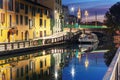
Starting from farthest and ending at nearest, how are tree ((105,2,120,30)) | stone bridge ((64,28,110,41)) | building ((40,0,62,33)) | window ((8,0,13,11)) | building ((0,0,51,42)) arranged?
1. tree ((105,2,120,30))
2. stone bridge ((64,28,110,41))
3. building ((40,0,62,33))
4. window ((8,0,13,11))
5. building ((0,0,51,42))

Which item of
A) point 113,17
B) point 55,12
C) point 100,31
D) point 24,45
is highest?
point 55,12

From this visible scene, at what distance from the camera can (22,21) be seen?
63.8 m

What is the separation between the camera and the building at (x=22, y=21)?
5343cm

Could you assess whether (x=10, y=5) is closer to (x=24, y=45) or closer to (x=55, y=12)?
(x=24, y=45)

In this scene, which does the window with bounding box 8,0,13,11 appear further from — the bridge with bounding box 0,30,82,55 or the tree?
the tree

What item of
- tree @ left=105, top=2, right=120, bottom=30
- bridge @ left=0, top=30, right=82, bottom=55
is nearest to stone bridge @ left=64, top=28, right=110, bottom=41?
tree @ left=105, top=2, right=120, bottom=30

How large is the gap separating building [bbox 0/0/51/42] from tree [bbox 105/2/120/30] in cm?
3716

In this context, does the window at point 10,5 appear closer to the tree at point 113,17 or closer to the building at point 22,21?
the building at point 22,21

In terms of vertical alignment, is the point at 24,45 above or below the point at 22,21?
below

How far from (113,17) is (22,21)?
6314 centimetres

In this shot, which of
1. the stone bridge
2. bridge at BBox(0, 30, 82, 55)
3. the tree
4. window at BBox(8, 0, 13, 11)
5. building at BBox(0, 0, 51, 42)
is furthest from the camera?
the tree

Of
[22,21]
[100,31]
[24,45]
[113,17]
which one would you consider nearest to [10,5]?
[22,21]

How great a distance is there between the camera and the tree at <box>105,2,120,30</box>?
117900 millimetres

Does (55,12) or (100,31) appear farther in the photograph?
(100,31)
